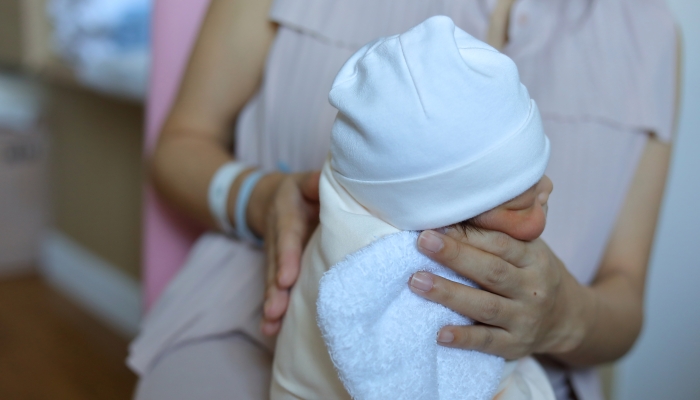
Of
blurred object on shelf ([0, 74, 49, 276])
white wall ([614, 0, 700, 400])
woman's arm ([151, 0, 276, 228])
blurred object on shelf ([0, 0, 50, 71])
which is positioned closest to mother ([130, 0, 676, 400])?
woman's arm ([151, 0, 276, 228])

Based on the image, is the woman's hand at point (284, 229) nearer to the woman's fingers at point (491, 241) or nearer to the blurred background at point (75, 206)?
the woman's fingers at point (491, 241)

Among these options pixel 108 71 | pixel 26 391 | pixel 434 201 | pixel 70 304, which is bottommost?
pixel 70 304

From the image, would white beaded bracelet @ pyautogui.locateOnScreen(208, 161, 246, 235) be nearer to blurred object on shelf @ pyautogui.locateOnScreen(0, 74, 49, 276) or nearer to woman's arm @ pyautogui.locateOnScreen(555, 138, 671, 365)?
woman's arm @ pyautogui.locateOnScreen(555, 138, 671, 365)

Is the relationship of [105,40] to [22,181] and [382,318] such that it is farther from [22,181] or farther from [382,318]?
[382,318]

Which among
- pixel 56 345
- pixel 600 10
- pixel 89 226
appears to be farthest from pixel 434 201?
pixel 89 226

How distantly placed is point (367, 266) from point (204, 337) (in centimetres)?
38

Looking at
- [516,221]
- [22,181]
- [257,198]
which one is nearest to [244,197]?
[257,198]

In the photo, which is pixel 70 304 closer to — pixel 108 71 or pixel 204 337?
pixel 108 71

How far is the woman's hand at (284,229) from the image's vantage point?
0.58m

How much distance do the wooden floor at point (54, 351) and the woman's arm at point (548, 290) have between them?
4.29 ft

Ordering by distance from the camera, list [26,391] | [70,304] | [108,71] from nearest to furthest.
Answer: [26,391] < [108,71] < [70,304]

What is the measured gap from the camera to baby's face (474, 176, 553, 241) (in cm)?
48

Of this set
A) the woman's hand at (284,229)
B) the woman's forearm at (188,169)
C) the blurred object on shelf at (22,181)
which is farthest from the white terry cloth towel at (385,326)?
the blurred object on shelf at (22,181)

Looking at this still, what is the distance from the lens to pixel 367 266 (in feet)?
1.48
